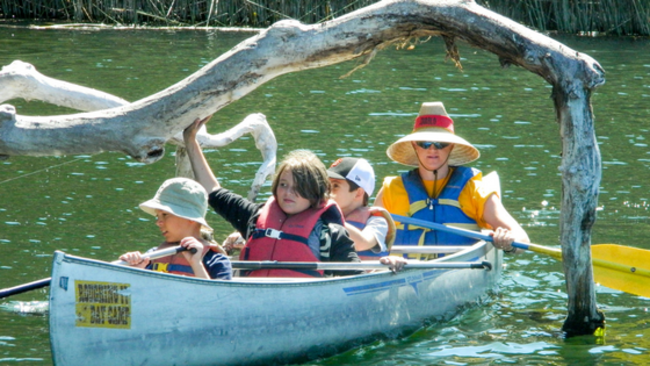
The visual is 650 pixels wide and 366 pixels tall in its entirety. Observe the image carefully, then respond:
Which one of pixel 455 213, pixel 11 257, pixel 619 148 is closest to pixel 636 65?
pixel 619 148

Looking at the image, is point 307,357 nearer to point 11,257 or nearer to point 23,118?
point 23,118

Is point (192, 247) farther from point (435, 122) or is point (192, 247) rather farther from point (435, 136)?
point (435, 122)

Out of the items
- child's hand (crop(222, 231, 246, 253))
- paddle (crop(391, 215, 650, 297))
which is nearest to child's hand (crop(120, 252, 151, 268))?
child's hand (crop(222, 231, 246, 253))

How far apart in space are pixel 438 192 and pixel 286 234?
1.78 metres

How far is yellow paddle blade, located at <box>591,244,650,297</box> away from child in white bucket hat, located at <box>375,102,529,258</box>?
0.70 meters

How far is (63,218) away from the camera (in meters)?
8.69

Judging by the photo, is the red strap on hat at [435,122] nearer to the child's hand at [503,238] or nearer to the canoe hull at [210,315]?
the child's hand at [503,238]

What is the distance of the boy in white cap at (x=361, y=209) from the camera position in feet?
19.8

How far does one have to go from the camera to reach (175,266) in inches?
202

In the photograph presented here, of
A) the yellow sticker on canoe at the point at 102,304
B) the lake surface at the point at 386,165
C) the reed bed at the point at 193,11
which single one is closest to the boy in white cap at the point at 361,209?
the lake surface at the point at 386,165

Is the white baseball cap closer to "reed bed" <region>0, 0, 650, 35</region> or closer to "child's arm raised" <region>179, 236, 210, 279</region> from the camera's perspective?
"child's arm raised" <region>179, 236, 210, 279</region>

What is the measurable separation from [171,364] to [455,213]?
8.77 ft

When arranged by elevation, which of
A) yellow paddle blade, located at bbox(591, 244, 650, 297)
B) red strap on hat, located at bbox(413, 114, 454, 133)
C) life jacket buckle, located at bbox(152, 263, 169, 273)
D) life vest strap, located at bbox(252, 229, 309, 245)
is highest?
red strap on hat, located at bbox(413, 114, 454, 133)

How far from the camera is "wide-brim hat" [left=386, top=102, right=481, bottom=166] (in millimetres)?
6844
